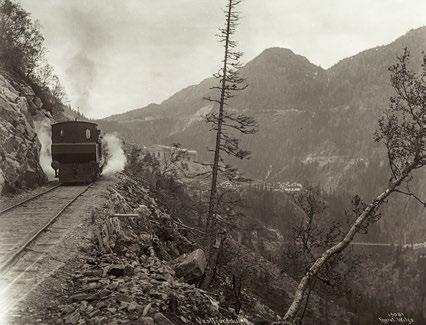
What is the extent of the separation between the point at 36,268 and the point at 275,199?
15996 cm

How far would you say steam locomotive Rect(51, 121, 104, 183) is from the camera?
21484 mm

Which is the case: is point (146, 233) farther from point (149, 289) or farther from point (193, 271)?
point (149, 289)

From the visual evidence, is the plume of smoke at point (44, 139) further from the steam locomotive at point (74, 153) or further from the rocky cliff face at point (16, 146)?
the steam locomotive at point (74, 153)

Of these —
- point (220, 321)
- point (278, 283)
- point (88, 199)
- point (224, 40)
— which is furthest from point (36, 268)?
point (278, 283)

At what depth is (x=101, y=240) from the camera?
11.6m

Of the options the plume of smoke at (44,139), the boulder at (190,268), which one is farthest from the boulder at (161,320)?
the plume of smoke at (44,139)

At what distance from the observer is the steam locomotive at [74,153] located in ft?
70.5

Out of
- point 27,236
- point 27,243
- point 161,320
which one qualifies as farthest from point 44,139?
point 161,320

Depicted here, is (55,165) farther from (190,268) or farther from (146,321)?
(146,321)

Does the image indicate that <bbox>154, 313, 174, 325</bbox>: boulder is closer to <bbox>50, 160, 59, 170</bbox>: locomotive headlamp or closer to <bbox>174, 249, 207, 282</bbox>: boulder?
<bbox>174, 249, 207, 282</bbox>: boulder

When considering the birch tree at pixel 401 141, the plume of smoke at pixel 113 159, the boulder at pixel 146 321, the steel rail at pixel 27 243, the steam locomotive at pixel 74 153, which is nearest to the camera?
the boulder at pixel 146 321

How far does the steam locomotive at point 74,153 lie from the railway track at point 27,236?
3.32 meters

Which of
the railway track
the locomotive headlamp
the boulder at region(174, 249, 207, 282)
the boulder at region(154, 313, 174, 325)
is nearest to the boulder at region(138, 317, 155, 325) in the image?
the boulder at region(154, 313, 174, 325)

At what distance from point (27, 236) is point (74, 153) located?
1065 cm
